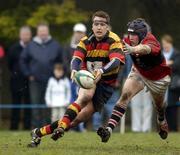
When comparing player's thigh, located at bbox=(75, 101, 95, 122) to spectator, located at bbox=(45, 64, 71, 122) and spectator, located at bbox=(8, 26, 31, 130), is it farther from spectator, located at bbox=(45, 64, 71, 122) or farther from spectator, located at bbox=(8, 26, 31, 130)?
spectator, located at bbox=(8, 26, 31, 130)

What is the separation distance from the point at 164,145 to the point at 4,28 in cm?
1084

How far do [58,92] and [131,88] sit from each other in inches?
265

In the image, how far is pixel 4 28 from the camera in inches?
905

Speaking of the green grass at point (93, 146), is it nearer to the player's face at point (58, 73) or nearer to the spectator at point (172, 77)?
the spectator at point (172, 77)

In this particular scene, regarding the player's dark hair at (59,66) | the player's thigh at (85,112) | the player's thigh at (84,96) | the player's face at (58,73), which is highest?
the player's dark hair at (59,66)

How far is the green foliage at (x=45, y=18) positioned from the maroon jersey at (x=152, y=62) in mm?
10270

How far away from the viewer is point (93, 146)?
41.5 feet

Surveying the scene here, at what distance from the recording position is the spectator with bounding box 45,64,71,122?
62.2 feet

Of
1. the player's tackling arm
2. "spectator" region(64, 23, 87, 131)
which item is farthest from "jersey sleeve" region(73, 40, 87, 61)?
"spectator" region(64, 23, 87, 131)

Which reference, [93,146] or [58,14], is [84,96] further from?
[58,14]

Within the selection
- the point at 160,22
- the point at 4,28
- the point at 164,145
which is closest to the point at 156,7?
the point at 160,22

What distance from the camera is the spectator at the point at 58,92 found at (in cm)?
1895

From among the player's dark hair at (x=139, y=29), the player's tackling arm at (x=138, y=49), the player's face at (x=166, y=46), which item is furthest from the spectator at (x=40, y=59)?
the player's tackling arm at (x=138, y=49)

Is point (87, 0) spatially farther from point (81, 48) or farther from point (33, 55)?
point (81, 48)
